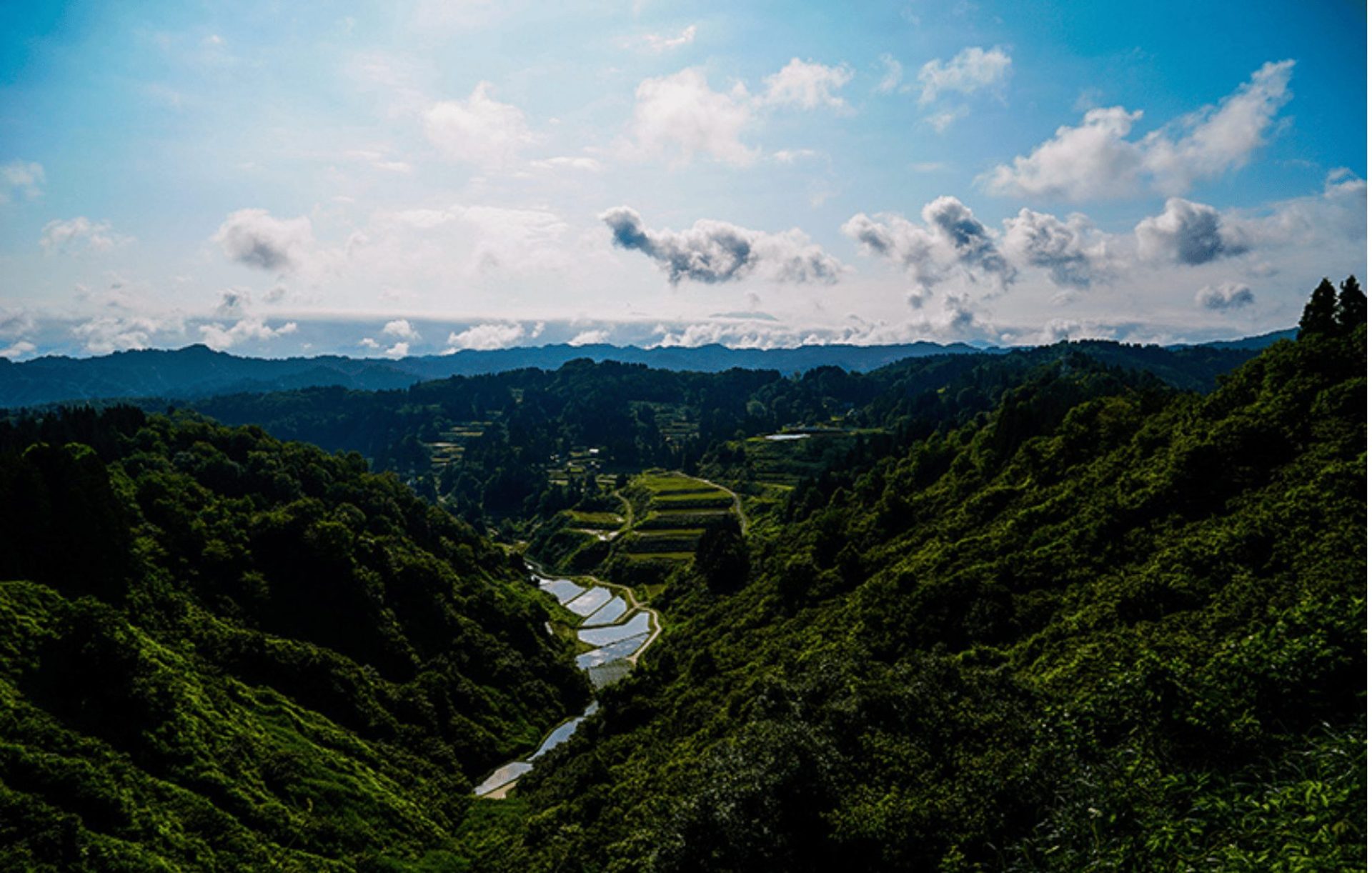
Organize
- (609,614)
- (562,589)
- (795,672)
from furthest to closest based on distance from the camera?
(562,589) < (609,614) < (795,672)

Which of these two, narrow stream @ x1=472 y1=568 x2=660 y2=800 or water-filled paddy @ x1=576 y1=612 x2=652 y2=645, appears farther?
water-filled paddy @ x1=576 y1=612 x2=652 y2=645

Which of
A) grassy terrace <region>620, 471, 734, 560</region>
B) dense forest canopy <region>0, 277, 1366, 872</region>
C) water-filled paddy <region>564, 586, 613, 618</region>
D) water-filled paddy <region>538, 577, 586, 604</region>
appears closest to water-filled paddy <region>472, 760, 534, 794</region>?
dense forest canopy <region>0, 277, 1366, 872</region>

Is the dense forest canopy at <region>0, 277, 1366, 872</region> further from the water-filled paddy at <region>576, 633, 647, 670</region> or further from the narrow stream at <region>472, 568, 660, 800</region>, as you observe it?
the water-filled paddy at <region>576, 633, 647, 670</region>

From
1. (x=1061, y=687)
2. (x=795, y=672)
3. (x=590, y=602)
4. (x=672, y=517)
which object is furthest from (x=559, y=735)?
(x=672, y=517)

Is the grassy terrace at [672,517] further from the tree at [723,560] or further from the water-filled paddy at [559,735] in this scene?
the water-filled paddy at [559,735]

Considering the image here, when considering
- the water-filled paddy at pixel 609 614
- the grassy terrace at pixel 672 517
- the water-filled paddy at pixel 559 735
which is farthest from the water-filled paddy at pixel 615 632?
the grassy terrace at pixel 672 517

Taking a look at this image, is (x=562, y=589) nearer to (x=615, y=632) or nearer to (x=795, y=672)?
(x=615, y=632)
